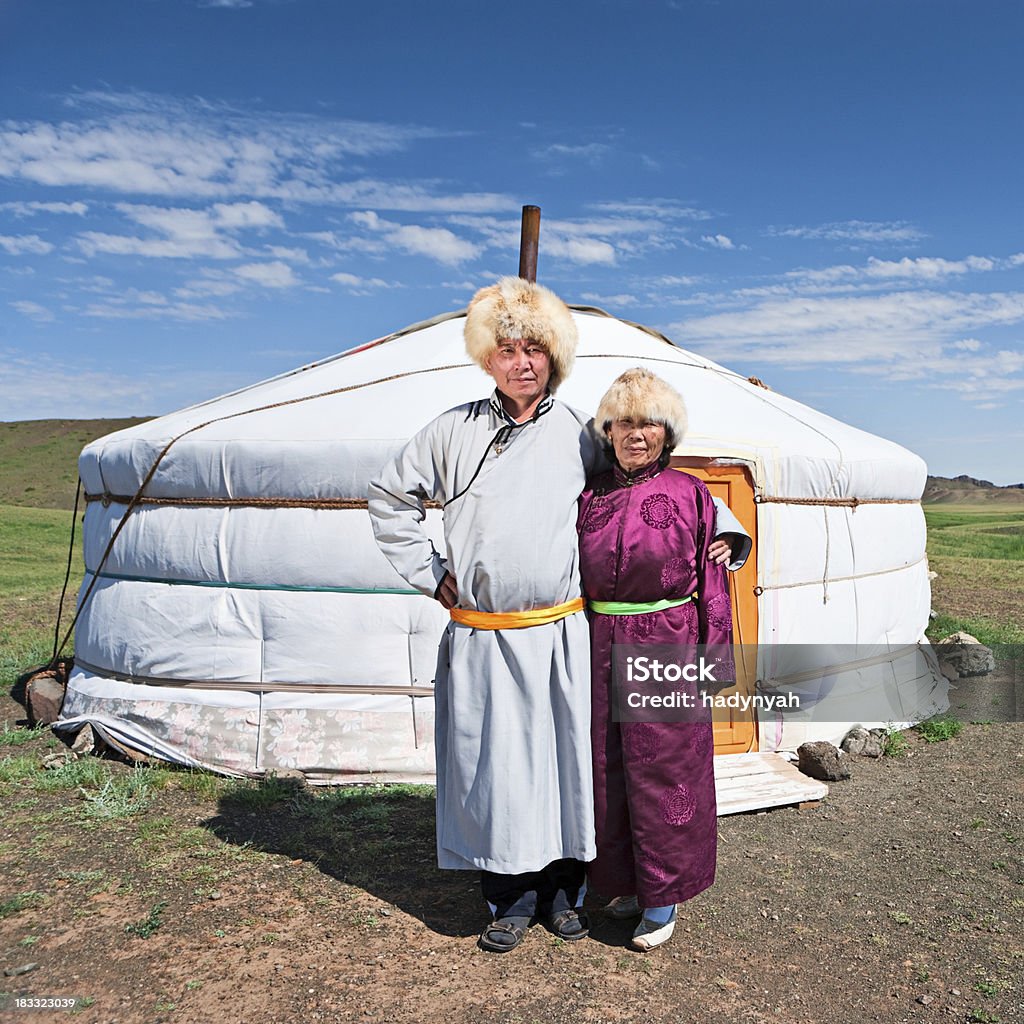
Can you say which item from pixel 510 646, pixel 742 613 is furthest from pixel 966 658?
pixel 510 646

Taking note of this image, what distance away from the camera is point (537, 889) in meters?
2.85

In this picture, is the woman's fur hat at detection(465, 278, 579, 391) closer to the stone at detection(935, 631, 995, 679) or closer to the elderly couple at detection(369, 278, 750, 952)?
the elderly couple at detection(369, 278, 750, 952)

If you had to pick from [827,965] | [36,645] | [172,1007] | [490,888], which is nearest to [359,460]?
[490,888]

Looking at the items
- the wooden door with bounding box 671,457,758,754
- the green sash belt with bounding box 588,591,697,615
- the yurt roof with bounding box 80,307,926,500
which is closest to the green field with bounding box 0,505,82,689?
the yurt roof with bounding box 80,307,926,500

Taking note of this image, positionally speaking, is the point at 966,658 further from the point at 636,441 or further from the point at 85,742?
the point at 85,742

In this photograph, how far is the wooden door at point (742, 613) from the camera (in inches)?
179

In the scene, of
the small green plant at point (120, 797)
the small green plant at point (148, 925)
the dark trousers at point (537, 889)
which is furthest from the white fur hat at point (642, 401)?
the small green plant at point (120, 797)

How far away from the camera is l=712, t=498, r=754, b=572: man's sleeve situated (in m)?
2.66

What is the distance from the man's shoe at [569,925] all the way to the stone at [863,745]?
247 cm

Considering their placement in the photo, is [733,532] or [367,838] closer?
[733,532]

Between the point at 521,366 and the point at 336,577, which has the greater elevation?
the point at 521,366

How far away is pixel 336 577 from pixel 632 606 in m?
2.01

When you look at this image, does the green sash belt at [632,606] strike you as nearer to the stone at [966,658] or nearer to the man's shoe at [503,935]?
the man's shoe at [503,935]

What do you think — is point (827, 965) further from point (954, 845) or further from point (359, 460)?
point (359, 460)
